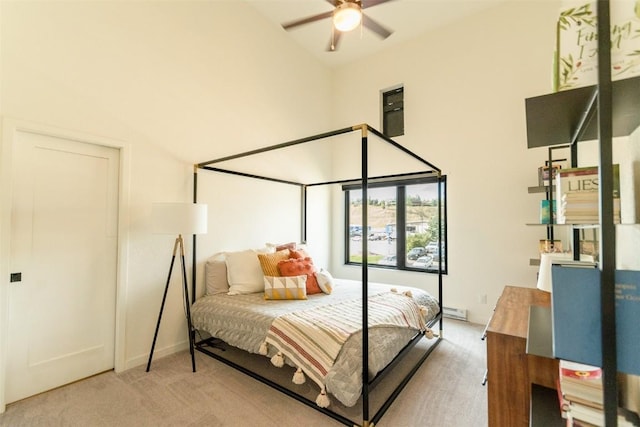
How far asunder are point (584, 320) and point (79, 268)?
3.24 metres

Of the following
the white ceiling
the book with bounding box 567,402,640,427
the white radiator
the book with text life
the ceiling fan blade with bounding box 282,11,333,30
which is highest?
the white ceiling

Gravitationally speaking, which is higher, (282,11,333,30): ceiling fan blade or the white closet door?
(282,11,333,30): ceiling fan blade

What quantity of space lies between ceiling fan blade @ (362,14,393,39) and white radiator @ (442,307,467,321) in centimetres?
354

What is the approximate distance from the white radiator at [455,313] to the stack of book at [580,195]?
3097 mm

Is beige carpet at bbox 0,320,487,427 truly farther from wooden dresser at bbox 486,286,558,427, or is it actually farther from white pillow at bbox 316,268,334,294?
white pillow at bbox 316,268,334,294

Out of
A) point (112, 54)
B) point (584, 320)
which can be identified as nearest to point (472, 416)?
point (584, 320)

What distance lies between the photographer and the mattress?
1.82 metres

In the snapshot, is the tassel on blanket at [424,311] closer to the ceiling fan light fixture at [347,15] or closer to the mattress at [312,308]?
the mattress at [312,308]

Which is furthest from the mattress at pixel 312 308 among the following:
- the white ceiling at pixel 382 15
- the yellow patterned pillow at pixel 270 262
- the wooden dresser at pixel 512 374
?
the white ceiling at pixel 382 15

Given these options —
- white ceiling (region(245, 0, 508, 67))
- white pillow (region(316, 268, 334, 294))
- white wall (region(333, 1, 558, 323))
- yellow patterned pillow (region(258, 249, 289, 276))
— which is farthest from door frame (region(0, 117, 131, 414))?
white wall (region(333, 1, 558, 323))

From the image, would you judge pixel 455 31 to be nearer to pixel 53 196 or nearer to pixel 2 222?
pixel 53 196

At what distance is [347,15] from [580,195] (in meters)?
2.20

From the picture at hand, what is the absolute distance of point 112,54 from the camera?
99.6 inches

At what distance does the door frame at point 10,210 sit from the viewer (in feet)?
6.56
